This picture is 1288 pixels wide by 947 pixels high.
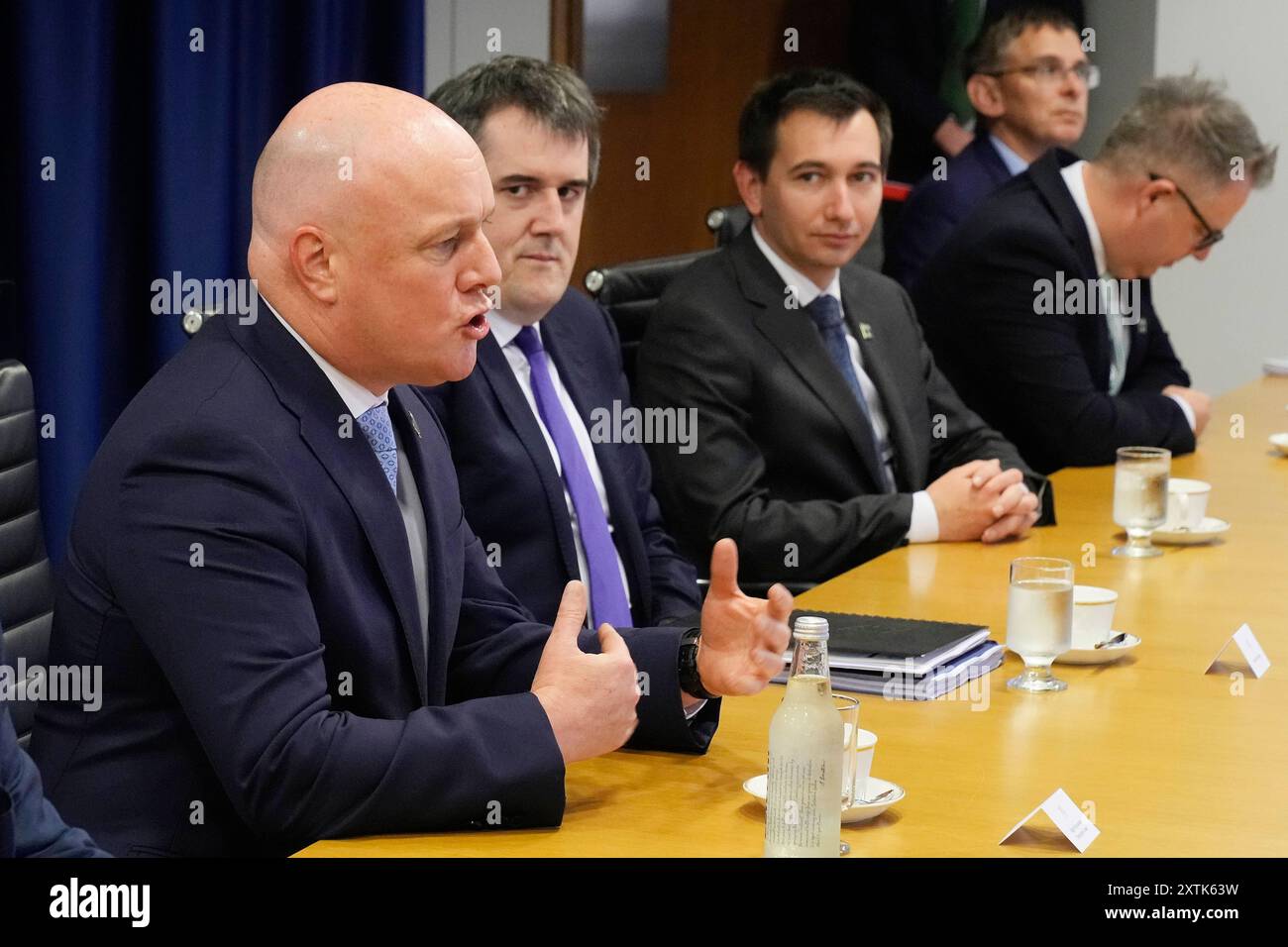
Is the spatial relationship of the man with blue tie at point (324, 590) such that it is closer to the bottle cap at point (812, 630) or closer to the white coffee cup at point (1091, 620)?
the bottle cap at point (812, 630)

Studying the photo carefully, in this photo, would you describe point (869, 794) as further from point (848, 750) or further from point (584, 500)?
point (584, 500)

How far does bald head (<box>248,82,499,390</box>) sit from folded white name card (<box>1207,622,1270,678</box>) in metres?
1.10

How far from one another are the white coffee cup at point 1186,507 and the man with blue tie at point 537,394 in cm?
88

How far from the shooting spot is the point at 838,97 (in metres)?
3.33

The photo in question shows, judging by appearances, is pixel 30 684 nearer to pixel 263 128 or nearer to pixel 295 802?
pixel 295 802

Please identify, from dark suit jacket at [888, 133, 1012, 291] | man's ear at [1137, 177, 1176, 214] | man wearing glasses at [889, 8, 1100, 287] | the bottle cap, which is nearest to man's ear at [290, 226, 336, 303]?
the bottle cap

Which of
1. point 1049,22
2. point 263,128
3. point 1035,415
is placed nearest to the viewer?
point 263,128

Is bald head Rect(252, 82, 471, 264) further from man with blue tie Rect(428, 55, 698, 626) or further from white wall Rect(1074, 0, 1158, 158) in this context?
white wall Rect(1074, 0, 1158, 158)

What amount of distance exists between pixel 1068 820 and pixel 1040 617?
517 mm

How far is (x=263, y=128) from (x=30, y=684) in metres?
1.54

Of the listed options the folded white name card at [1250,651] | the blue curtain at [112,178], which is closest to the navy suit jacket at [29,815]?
the folded white name card at [1250,651]

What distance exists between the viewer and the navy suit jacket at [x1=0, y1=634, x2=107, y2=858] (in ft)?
4.79
